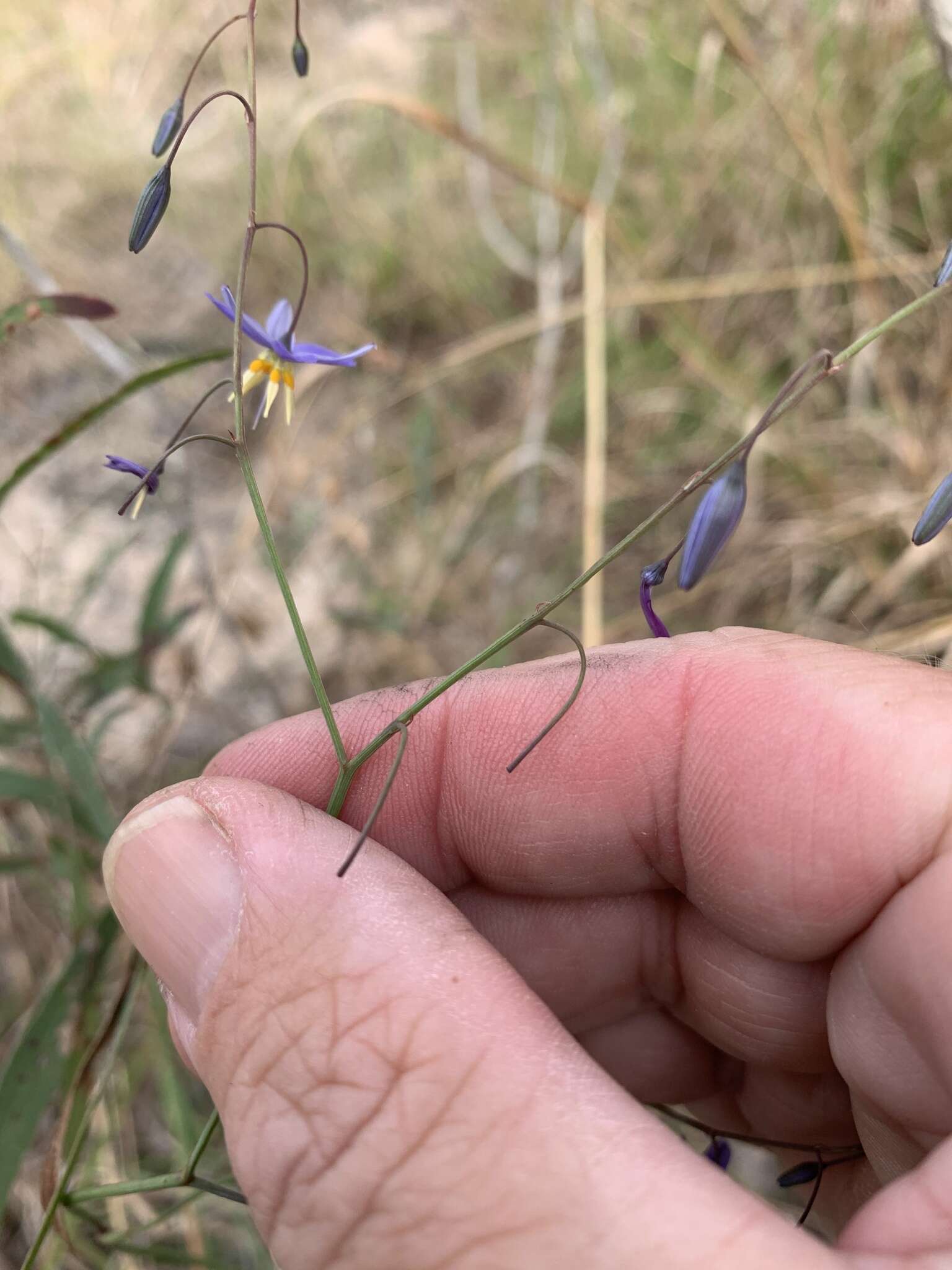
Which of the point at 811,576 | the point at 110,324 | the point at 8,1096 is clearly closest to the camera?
the point at 8,1096

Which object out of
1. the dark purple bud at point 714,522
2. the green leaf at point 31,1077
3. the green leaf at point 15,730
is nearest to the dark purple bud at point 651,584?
the dark purple bud at point 714,522

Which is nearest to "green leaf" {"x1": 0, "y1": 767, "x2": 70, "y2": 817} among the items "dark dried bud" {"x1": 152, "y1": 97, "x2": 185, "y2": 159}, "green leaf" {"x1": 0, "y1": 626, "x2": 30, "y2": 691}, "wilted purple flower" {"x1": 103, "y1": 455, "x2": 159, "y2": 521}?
"green leaf" {"x1": 0, "y1": 626, "x2": 30, "y2": 691}

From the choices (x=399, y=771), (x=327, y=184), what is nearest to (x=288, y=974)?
(x=399, y=771)

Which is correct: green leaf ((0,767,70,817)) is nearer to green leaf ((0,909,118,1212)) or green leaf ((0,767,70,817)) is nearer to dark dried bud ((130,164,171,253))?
green leaf ((0,909,118,1212))

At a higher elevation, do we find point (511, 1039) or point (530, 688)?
point (530, 688)

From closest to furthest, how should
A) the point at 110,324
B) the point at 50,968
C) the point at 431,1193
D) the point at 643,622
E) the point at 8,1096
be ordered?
the point at 431,1193
the point at 8,1096
the point at 50,968
the point at 643,622
the point at 110,324

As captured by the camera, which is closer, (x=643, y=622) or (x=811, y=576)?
(x=643, y=622)

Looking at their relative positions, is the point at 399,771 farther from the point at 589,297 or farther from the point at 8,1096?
the point at 589,297
